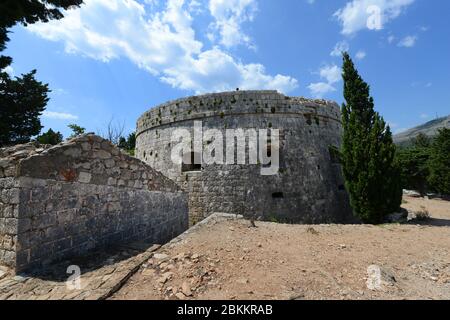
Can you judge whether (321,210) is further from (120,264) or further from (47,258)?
(47,258)

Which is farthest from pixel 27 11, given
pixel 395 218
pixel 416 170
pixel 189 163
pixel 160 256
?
pixel 416 170

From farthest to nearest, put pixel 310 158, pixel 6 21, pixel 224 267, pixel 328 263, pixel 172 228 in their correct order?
pixel 310 158 < pixel 6 21 < pixel 172 228 < pixel 328 263 < pixel 224 267

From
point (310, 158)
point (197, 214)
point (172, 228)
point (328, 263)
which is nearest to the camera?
point (328, 263)

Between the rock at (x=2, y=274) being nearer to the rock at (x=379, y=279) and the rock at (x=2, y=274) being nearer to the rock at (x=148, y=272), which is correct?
the rock at (x=148, y=272)

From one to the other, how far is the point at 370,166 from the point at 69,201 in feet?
32.7

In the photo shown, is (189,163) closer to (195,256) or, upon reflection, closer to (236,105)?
(236,105)

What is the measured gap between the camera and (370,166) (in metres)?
9.87

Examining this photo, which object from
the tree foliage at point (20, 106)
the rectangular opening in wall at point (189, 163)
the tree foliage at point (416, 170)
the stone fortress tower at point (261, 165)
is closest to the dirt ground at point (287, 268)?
the stone fortress tower at point (261, 165)

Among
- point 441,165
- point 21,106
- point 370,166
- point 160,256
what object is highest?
point 21,106

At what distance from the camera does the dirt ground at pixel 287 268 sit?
10.6ft

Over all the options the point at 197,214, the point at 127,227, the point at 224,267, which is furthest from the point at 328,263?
the point at 197,214

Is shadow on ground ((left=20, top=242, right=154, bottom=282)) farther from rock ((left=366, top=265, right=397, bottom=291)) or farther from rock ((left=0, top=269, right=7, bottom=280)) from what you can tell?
rock ((left=366, top=265, right=397, bottom=291))

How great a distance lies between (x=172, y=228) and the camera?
6957mm

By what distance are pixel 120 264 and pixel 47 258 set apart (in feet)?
3.24
